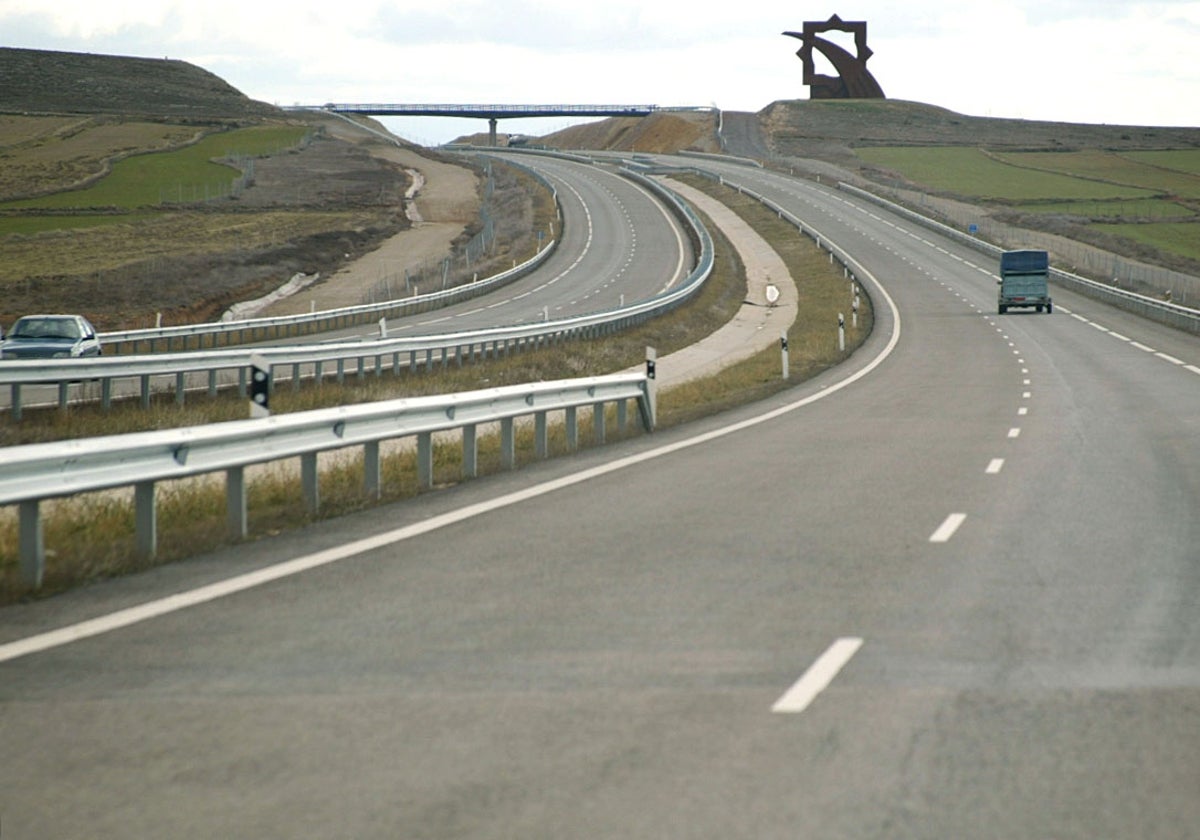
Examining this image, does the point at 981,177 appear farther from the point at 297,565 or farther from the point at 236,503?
the point at 297,565

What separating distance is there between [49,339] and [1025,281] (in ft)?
132

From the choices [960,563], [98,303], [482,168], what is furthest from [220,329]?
[482,168]

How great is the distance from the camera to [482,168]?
144m

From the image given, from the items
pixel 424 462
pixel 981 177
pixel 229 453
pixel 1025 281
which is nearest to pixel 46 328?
pixel 424 462

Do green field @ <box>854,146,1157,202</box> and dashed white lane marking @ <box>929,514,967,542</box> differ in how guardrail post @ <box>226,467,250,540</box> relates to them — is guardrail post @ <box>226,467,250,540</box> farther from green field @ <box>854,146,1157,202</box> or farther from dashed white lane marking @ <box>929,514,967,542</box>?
green field @ <box>854,146,1157,202</box>

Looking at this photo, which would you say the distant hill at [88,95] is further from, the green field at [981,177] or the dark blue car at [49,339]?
the dark blue car at [49,339]

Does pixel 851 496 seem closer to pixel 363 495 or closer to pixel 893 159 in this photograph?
pixel 363 495

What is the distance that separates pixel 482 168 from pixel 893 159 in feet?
145

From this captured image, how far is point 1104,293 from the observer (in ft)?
228

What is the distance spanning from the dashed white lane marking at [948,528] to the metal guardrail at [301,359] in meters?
7.03

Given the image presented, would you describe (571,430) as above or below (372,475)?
below

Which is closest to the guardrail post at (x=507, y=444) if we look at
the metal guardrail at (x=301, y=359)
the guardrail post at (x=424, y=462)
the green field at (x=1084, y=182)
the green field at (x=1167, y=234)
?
the guardrail post at (x=424, y=462)

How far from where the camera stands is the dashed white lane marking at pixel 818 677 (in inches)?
282

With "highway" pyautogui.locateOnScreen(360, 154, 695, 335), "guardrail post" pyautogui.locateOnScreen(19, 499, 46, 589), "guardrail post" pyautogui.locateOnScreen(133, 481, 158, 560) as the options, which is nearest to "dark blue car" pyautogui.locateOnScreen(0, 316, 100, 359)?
"highway" pyautogui.locateOnScreen(360, 154, 695, 335)
